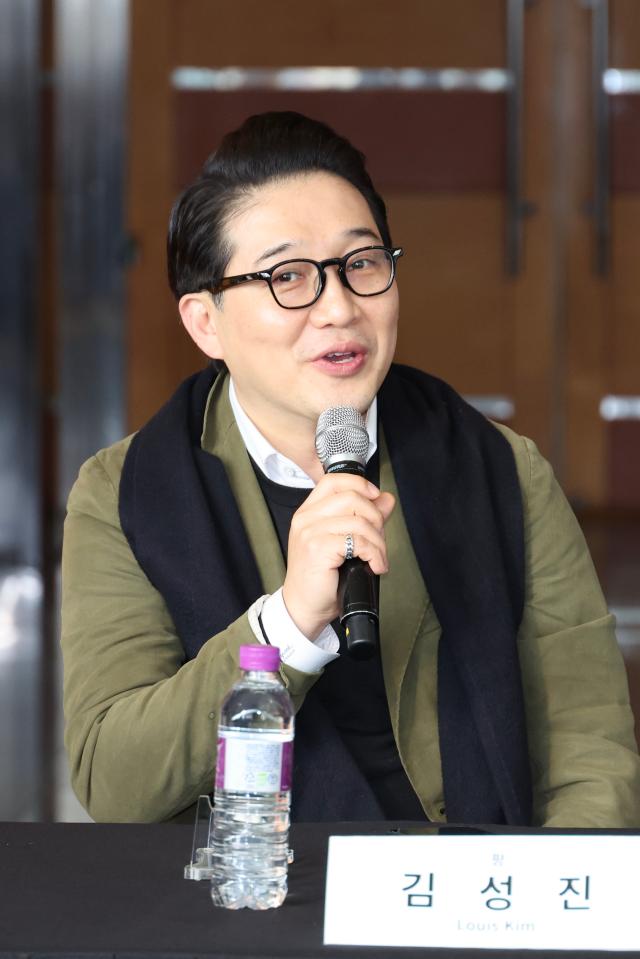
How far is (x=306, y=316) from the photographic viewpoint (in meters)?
1.50

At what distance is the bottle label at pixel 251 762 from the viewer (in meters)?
1.01

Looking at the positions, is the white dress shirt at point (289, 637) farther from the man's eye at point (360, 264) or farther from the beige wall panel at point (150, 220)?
the beige wall panel at point (150, 220)

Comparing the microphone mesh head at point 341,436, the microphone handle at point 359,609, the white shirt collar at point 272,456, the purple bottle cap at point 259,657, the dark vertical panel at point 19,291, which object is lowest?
the purple bottle cap at point 259,657

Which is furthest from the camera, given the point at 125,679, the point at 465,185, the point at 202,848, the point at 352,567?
the point at 465,185

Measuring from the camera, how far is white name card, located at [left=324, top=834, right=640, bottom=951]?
0.94m

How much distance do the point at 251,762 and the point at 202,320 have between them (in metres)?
0.75

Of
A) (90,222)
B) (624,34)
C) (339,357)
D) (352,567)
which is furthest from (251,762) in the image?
(624,34)

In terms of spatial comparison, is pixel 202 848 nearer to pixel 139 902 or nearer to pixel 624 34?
pixel 139 902

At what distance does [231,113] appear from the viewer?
6.47 meters

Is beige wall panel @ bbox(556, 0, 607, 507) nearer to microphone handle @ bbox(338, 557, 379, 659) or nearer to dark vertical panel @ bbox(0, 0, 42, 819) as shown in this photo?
dark vertical panel @ bbox(0, 0, 42, 819)

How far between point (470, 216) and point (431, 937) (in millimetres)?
5823

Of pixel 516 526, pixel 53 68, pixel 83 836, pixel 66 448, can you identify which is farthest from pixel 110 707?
pixel 53 68

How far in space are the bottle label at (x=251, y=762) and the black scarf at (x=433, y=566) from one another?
0.46 metres

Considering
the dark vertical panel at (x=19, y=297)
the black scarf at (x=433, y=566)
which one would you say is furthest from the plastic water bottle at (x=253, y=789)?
the dark vertical panel at (x=19, y=297)
